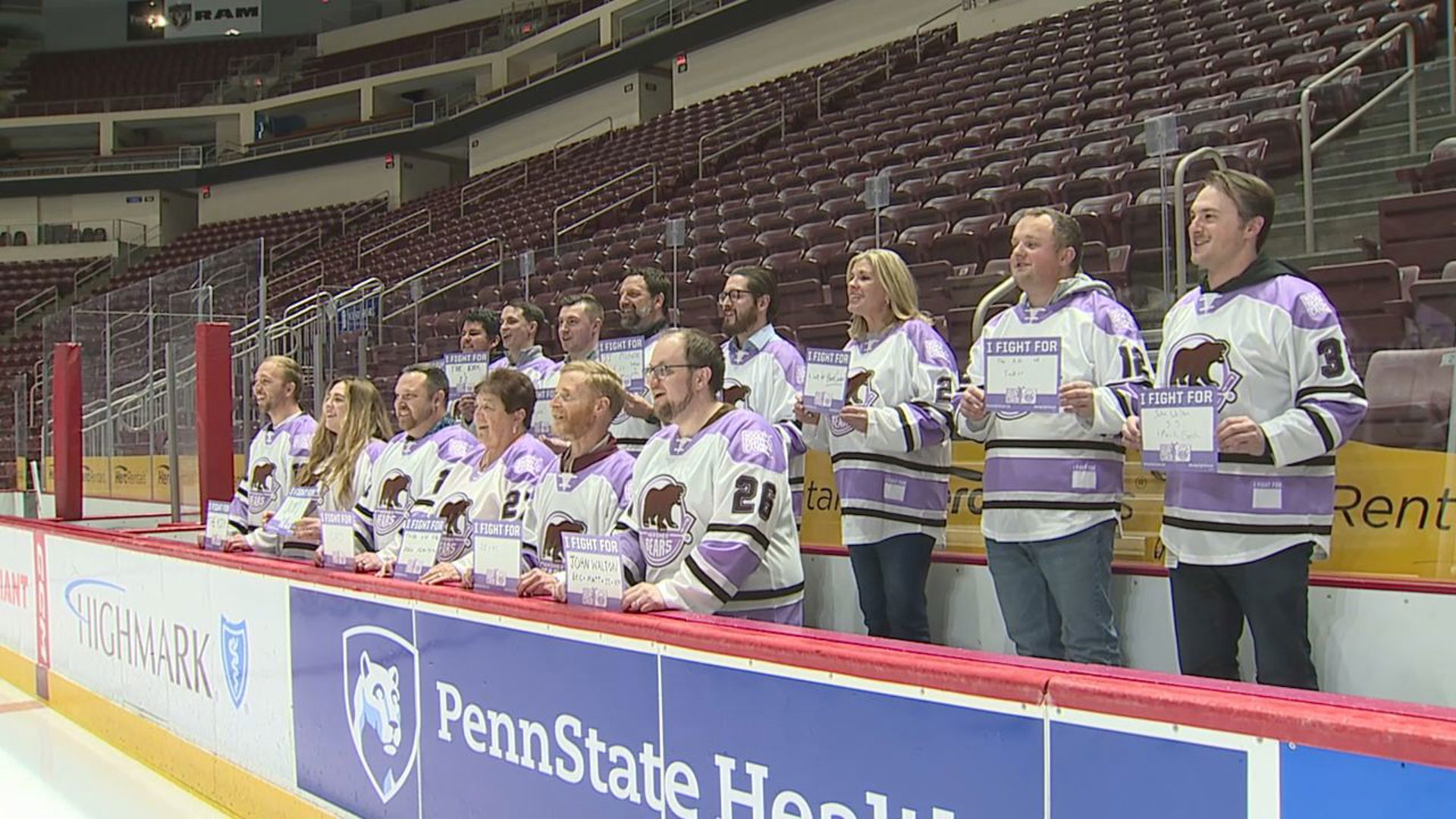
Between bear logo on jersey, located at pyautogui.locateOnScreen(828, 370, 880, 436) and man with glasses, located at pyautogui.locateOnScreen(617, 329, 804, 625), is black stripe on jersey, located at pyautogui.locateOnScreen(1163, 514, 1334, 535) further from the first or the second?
bear logo on jersey, located at pyautogui.locateOnScreen(828, 370, 880, 436)

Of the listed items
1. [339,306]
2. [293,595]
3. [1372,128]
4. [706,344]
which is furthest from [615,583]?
[339,306]

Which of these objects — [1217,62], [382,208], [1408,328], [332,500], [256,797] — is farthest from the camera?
[382,208]

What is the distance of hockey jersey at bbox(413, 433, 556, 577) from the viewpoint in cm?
318

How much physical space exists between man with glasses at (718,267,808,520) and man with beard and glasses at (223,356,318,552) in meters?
1.72

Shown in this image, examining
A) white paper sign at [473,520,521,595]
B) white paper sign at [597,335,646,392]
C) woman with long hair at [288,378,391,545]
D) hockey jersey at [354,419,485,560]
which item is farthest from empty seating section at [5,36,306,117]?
white paper sign at [473,520,521,595]

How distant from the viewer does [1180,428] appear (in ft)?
6.98

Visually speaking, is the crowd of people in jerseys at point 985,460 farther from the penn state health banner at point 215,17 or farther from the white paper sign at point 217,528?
the penn state health banner at point 215,17

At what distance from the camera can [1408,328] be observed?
290 centimetres

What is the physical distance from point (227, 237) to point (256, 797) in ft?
67.1

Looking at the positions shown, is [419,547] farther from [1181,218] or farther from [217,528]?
[1181,218]

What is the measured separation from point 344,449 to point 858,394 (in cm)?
195

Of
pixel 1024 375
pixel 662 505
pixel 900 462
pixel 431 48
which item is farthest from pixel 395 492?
pixel 431 48

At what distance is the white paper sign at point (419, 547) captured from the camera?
116 inches

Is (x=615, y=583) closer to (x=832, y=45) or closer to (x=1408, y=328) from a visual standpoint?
(x=1408, y=328)
